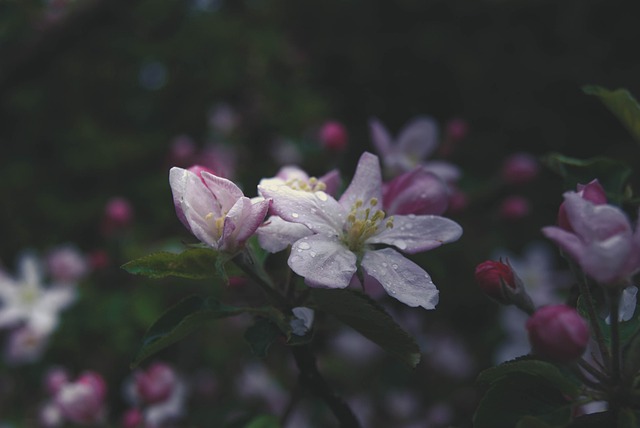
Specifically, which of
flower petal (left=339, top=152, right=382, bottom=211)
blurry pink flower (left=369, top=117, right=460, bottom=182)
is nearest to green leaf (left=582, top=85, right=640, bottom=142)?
flower petal (left=339, top=152, right=382, bottom=211)

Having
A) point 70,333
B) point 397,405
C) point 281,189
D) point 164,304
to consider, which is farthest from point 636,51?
point 281,189

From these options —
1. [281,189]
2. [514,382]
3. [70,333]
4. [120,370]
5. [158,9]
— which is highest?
[281,189]

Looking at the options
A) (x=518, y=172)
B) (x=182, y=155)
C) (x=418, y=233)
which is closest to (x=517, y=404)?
(x=418, y=233)

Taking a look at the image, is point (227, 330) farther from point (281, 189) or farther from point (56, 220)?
point (281, 189)

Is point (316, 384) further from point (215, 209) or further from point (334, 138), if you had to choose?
point (334, 138)

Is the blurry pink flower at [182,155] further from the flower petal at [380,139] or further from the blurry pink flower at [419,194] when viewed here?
the blurry pink flower at [419,194]

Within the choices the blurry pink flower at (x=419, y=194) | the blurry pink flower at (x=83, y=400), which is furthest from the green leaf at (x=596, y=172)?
the blurry pink flower at (x=83, y=400)

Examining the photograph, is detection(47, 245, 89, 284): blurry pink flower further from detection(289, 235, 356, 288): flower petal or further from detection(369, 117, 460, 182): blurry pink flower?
detection(289, 235, 356, 288): flower petal
